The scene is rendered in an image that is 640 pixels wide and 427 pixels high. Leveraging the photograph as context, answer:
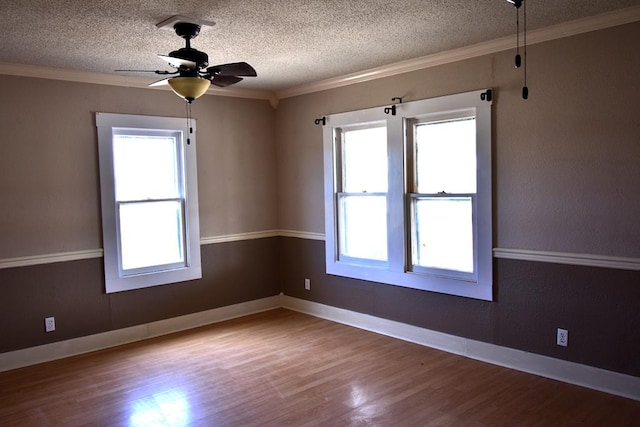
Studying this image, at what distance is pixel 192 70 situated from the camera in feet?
10.2

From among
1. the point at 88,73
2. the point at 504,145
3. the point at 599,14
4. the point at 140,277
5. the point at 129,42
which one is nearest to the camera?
the point at 599,14

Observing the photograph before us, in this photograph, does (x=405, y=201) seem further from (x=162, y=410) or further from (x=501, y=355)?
(x=162, y=410)

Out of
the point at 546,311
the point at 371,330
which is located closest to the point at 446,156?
the point at 546,311

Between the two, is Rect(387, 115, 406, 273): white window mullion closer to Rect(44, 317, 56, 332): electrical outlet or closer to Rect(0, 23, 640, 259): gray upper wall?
Rect(0, 23, 640, 259): gray upper wall

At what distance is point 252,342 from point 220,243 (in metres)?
1.27

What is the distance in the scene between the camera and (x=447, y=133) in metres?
4.32

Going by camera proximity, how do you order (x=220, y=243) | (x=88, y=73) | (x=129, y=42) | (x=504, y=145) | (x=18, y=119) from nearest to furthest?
(x=129, y=42)
(x=504, y=145)
(x=18, y=119)
(x=88, y=73)
(x=220, y=243)

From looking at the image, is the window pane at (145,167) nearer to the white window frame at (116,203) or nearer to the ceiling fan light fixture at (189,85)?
the white window frame at (116,203)

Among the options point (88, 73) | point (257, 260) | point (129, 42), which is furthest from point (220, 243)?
point (129, 42)

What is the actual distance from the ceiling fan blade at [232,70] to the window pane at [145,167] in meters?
2.04

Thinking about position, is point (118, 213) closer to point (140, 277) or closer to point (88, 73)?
point (140, 277)

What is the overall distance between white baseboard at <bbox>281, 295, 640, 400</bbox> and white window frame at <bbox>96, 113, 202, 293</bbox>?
1.58m

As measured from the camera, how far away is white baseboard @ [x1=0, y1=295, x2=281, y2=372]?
4273 mm

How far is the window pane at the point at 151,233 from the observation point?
4871 millimetres
